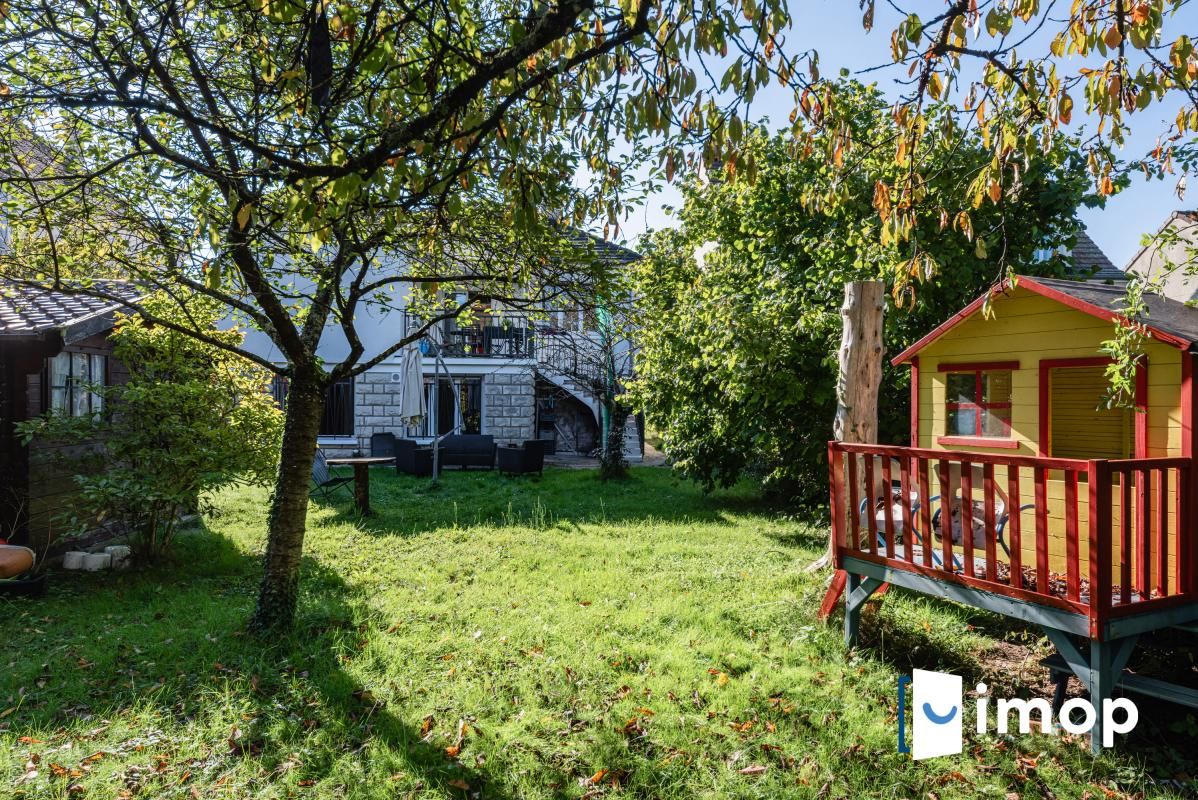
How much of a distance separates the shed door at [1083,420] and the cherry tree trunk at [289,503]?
7.19 metres

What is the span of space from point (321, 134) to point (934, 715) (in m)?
4.29

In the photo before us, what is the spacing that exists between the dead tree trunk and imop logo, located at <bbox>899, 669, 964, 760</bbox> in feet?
7.82

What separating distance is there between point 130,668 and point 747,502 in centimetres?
973

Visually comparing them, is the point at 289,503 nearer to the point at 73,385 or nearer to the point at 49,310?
the point at 49,310

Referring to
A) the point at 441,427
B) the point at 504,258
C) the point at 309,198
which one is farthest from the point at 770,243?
the point at 441,427

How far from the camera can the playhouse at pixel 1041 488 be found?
146 inches

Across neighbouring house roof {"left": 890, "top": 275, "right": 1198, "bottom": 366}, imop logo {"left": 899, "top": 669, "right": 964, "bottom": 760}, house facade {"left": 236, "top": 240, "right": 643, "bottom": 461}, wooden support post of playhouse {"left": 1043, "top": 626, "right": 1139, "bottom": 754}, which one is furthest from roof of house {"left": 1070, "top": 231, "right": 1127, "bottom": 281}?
imop logo {"left": 899, "top": 669, "right": 964, "bottom": 760}

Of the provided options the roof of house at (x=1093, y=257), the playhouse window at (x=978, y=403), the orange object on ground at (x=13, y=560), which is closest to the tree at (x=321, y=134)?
the orange object on ground at (x=13, y=560)

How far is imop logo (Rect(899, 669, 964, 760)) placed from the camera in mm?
3578

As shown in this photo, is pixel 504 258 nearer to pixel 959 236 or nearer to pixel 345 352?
pixel 959 236

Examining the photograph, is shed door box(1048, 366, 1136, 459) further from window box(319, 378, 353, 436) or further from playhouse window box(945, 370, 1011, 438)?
window box(319, 378, 353, 436)

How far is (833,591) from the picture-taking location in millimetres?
5246

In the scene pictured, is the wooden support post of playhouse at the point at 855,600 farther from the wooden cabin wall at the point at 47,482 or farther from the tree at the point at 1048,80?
the wooden cabin wall at the point at 47,482

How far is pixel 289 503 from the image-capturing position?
5.05 m
